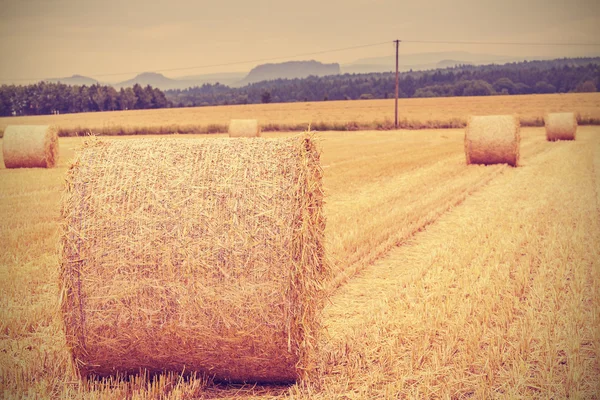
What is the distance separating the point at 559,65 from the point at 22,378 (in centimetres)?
7195

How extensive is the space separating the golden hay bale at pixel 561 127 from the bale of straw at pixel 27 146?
63.7ft

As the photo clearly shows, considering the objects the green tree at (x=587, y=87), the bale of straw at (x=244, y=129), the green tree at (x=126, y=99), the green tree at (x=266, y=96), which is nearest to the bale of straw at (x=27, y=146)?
the bale of straw at (x=244, y=129)

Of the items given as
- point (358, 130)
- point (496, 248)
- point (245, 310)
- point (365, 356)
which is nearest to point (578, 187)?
point (496, 248)

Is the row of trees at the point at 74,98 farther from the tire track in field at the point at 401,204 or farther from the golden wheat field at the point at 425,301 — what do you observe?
the golden wheat field at the point at 425,301

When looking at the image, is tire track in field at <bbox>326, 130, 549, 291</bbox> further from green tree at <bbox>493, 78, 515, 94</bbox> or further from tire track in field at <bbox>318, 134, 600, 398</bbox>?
green tree at <bbox>493, 78, 515, 94</bbox>

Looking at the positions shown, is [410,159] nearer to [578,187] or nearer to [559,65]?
[578,187]

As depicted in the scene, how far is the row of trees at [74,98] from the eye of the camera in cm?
6078

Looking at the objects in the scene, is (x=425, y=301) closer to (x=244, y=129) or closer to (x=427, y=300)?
(x=427, y=300)

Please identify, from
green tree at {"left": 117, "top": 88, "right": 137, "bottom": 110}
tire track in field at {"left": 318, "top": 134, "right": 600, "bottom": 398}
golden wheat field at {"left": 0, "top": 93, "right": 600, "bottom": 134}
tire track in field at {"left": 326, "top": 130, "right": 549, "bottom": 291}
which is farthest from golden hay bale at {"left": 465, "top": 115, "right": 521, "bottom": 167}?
green tree at {"left": 117, "top": 88, "right": 137, "bottom": 110}

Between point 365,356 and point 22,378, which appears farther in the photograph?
point 365,356

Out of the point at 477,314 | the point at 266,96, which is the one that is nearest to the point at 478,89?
the point at 266,96

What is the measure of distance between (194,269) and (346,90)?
A: 8775 centimetres

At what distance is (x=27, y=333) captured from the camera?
520 centimetres

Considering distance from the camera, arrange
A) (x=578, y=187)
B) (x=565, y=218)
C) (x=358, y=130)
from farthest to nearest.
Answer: (x=358, y=130), (x=578, y=187), (x=565, y=218)
